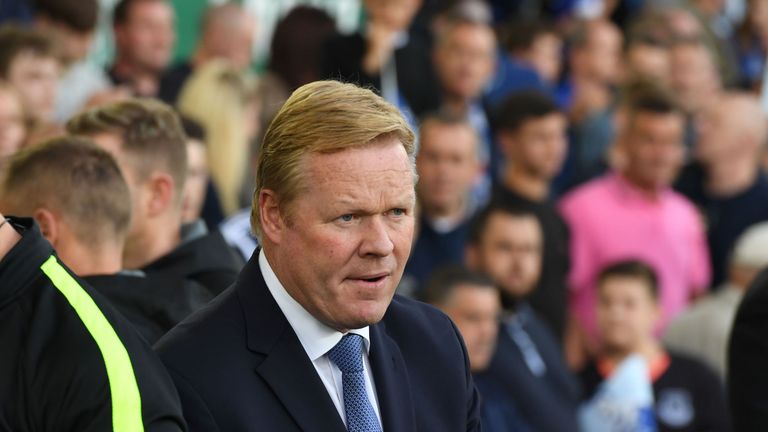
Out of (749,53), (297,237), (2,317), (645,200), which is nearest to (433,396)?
(297,237)

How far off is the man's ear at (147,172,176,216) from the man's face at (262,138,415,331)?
172cm

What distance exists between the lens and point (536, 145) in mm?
8781

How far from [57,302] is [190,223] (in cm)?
211

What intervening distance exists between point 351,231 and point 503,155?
21.9 ft

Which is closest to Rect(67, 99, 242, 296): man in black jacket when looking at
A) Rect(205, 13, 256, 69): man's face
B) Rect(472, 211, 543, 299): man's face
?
Rect(472, 211, 543, 299): man's face

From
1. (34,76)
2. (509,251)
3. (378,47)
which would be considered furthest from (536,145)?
(34,76)

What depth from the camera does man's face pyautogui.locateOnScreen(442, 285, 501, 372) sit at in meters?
6.93

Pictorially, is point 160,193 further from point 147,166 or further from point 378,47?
point 378,47

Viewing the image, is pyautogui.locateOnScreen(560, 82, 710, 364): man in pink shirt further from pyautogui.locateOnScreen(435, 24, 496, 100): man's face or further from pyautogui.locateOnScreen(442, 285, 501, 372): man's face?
pyautogui.locateOnScreen(442, 285, 501, 372): man's face

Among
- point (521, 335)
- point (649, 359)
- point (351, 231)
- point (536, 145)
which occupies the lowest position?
point (649, 359)

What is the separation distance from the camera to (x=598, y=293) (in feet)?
26.5

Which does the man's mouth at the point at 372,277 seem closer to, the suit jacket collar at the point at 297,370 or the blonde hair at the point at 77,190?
the suit jacket collar at the point at 297,370

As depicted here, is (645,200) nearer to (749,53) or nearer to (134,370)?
(749,53)

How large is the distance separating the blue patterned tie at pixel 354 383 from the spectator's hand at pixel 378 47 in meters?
6.02
